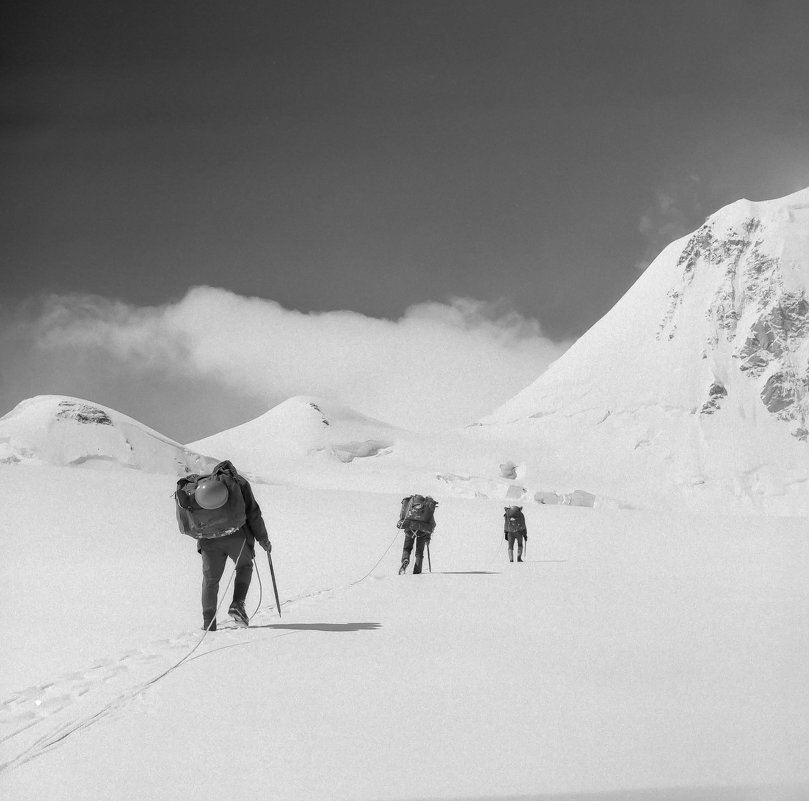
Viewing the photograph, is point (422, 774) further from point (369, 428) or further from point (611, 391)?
point (369, 428)

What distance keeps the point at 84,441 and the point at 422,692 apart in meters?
93.7

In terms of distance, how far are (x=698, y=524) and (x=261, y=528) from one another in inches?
826

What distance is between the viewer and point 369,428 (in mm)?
118188

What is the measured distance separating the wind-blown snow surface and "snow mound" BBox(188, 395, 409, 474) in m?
88.7

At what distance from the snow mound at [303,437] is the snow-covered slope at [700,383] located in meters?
18.3

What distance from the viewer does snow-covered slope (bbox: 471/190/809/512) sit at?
87000 mm

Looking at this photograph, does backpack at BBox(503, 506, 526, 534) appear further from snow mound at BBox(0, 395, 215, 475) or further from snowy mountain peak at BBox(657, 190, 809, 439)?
snowy mountain peak at BBox(657, 190, 809, 439)

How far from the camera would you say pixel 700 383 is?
101 metres

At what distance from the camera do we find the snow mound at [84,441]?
80.8m

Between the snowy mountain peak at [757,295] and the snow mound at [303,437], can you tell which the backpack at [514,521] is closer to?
the snow mound at [303,437]

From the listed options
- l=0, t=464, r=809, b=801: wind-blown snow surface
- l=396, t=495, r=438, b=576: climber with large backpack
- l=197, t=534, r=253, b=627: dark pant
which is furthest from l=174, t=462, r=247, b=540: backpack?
l=396, t=495, r=438, b=576: climber with large backpack

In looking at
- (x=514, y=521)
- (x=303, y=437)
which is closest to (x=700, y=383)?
(x=303, y=437)

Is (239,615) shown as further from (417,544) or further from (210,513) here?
(417,544)

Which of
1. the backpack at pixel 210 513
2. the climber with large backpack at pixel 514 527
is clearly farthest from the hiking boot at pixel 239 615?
the climber with large backpack at pixel 514 527
